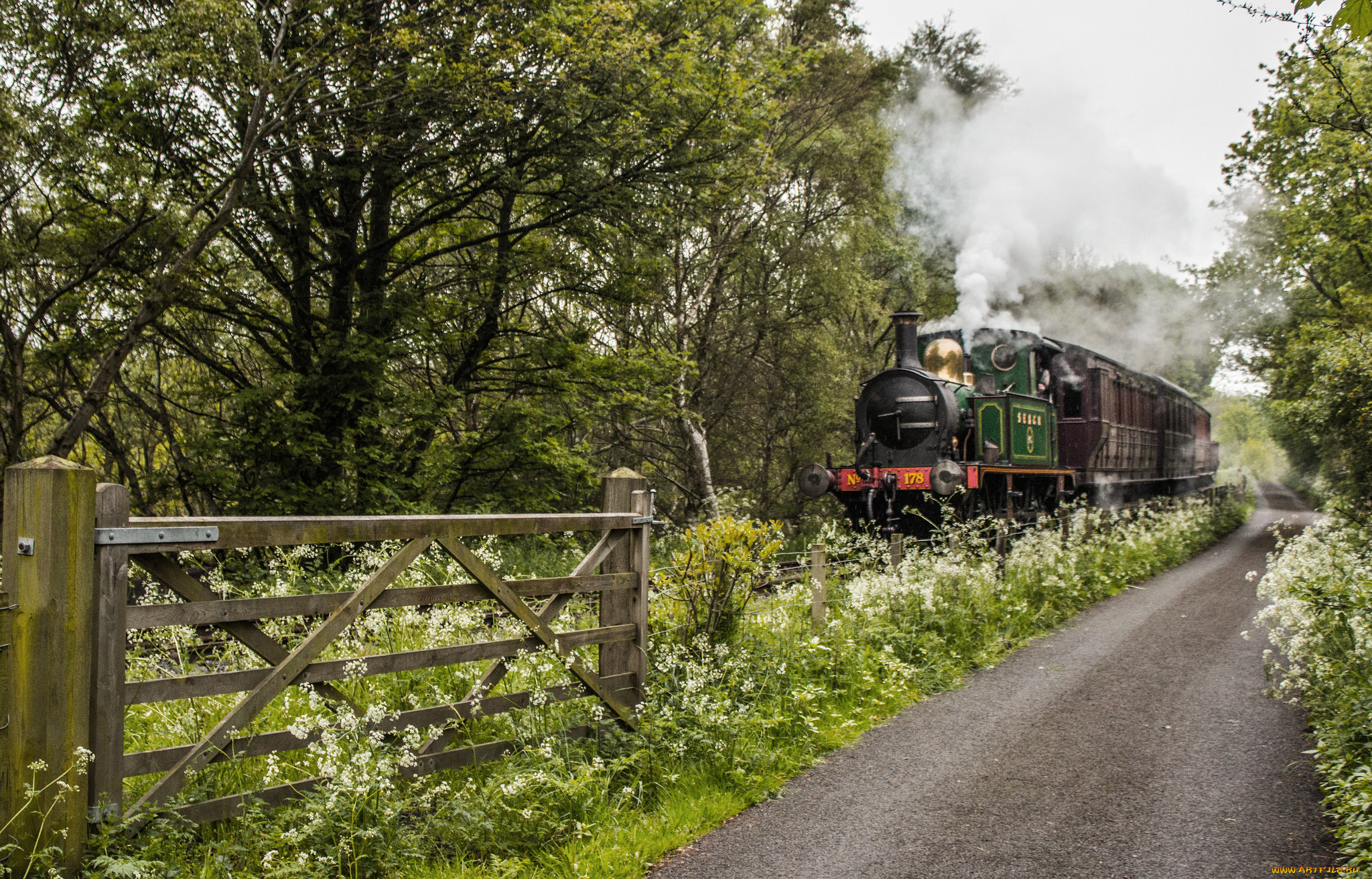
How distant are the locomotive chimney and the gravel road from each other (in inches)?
254

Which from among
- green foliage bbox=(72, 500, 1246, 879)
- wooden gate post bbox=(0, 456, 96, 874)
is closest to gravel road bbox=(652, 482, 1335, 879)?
green foliage bbox=(72, 500, 1246, 879)

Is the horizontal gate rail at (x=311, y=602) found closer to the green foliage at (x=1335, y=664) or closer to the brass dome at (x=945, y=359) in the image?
the green foliage at (x=1335, y=664)

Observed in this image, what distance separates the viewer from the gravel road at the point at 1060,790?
3.91m

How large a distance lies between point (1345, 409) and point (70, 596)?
1463cm

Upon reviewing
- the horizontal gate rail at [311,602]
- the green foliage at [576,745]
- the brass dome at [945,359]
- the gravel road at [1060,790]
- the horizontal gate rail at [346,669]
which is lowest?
the gravel road at [1060,790]

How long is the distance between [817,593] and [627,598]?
2.68 meters

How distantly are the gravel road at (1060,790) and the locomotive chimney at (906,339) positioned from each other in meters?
6.44

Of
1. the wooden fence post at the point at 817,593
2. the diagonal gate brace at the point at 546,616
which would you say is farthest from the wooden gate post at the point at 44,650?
the wooden fence post at the point at 817,593

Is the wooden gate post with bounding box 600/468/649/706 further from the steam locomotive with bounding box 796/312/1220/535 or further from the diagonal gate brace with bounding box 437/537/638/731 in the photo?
the steam locomotive with bounding box 796/312/1220/535

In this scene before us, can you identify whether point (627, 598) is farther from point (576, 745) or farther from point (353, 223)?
point (353, 223)

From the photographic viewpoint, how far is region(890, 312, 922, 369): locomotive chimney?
13281 mm

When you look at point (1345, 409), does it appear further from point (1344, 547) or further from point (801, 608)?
point (801, 608)

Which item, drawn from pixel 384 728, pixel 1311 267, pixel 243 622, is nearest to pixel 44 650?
pixel 243 622

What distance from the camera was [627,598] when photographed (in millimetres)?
4809
